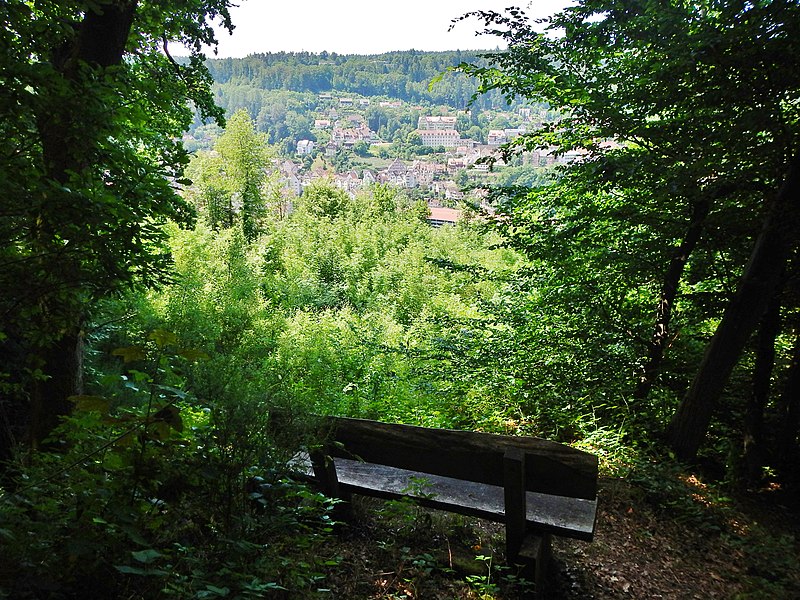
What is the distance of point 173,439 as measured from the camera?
6.60ft

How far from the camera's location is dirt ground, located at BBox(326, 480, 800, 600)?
281cm

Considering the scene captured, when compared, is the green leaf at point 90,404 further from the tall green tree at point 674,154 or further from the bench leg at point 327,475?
the tall green tree at point 674,154

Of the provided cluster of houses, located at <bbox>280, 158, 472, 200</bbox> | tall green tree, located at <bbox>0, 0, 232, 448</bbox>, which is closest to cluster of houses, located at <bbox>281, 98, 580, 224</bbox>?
cluster of houses, located at <bbox>280, 158, 472, 200</bbox>

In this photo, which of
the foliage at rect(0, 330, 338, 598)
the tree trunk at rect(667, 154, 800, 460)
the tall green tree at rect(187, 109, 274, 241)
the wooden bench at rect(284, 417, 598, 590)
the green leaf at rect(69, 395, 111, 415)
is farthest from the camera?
the tall green tree at rect(187, 109, 274, 241)

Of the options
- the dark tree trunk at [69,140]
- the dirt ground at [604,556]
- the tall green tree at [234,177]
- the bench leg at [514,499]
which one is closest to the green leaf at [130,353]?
the dark tree trunk at [69,140]

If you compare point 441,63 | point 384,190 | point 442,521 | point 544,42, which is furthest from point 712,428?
point 441,63

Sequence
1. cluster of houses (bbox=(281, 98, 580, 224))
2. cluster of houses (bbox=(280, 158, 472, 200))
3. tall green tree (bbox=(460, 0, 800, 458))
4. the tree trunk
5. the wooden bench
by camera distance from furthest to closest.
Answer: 1. cluster of houses (bbox=(280, 158, 472, 200))
2. cluster of houses (bbox=(281, 98, 580, 224))
3. the tree trunk
4. tall green tree (bbox=(460, 0, 800, 458))
5. the wooden bench

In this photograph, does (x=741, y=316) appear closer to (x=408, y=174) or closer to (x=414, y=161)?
(x=408, y=174)

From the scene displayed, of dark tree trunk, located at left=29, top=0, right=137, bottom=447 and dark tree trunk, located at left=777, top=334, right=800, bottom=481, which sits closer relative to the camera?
dark tree trunk, located at left=29, top=0, right=137, bottom=447

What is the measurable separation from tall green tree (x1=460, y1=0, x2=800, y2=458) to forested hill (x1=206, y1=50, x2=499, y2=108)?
13525 centimetres

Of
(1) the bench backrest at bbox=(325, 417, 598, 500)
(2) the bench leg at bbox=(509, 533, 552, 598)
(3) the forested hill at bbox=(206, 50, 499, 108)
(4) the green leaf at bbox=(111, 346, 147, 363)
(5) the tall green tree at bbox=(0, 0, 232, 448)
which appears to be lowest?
(2) the bench leg at bbox=(509, 533, 552, 598)

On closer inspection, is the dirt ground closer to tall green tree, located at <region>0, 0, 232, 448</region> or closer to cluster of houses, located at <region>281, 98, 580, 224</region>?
tall green tree, located at <region>0, 0, 232, 448</region>

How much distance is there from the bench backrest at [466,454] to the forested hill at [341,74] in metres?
138

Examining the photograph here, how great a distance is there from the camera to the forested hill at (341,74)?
134 m
